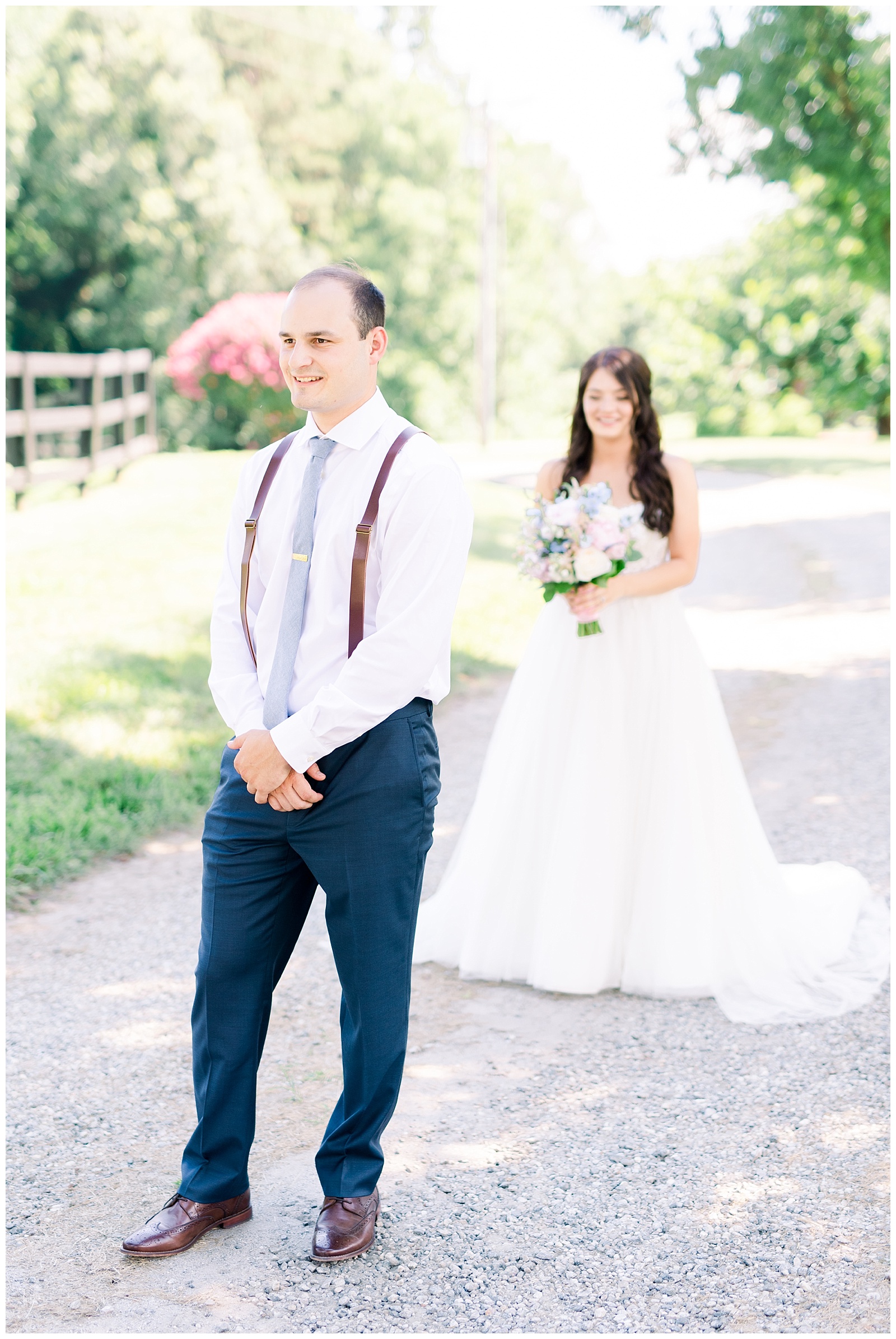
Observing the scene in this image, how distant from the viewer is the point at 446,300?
100 feet

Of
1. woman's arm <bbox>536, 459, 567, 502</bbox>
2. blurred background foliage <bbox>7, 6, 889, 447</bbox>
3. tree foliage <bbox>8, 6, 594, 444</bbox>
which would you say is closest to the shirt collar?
woman's arm <bbox>536, 459, 567, 502</bbox>

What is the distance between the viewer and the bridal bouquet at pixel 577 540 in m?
4.43

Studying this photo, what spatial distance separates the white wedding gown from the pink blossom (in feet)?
45.0

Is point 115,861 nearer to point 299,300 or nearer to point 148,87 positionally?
point 299,300

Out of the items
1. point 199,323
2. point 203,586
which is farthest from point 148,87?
point 203,586

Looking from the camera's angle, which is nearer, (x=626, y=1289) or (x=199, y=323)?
(x=626, y=1289)

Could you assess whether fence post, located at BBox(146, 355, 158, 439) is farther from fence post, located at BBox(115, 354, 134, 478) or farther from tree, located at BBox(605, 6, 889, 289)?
A: tree, located at BBox(605, 6, 889, 289)

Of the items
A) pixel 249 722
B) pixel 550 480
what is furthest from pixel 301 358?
pixel 550 480

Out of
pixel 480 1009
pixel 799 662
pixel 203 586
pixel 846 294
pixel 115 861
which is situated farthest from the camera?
pixel 846 294

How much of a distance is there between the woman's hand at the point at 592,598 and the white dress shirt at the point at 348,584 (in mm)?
1672

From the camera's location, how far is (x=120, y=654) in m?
9.02

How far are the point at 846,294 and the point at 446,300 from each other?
9992 millimetres

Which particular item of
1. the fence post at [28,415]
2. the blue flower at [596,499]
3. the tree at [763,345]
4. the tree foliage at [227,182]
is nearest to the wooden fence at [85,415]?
the fence post at [28,415]

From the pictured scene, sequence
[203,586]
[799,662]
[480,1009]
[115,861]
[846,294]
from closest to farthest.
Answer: [480,1009], [115,861], [799,662], [203,586], [846,294]
